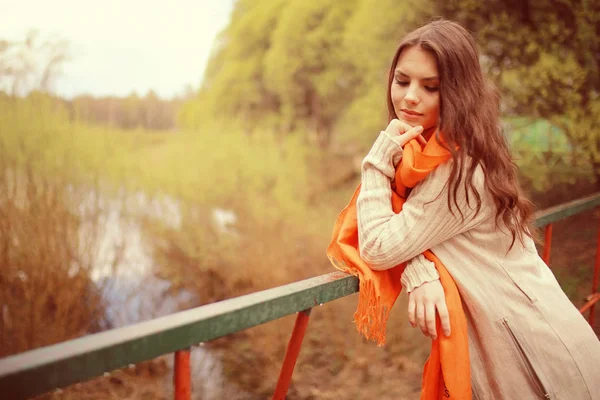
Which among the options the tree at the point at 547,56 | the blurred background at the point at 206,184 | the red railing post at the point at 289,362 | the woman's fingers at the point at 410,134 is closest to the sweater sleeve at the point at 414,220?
the woman's fingers at the point at 410,134

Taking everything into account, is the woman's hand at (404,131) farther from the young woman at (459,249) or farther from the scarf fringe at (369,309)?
the scarf fringe at (369,309)

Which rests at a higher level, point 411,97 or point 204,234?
point 411,97

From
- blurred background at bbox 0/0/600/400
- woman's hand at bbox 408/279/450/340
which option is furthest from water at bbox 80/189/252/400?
woman's hand at bbox 408/279/450/340

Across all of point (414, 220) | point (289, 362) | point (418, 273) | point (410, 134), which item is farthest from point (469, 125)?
point (289, 362)

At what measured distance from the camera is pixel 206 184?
6.75 metres

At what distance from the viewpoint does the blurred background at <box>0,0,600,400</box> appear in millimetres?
4484

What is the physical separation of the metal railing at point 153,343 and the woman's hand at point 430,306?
0.25m

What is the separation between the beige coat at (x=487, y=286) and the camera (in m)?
1.35

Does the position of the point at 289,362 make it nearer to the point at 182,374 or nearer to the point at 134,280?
the point at 182,374

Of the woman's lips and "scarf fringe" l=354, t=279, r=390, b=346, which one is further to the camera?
the woman's lips

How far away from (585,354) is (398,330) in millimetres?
4490

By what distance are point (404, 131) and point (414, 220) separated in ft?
0.94

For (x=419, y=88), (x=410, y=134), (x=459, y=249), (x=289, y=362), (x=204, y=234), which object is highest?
(x=419, y=88)

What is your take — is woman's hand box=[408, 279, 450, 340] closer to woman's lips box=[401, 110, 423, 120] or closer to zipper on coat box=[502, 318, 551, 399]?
zipper on coat box=[502, 318, 551, 399]
